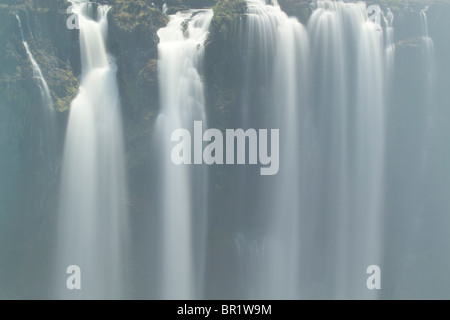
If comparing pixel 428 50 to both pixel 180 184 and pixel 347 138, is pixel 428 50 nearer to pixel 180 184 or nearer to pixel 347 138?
pixel 347 138

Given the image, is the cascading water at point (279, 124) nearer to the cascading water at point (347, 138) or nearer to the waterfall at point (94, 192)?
the cascading water at point (347, 138)

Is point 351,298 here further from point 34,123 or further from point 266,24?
point 34,123

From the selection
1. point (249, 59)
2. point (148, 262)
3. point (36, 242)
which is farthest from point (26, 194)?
point (249, 59)

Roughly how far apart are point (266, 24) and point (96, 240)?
425 inches

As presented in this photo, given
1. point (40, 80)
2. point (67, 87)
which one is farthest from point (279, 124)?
point (40, 80)

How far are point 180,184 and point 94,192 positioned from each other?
336 cm

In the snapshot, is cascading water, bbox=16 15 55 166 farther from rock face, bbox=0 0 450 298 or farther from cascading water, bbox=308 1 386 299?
cascading water, bbox=308 1 386 299

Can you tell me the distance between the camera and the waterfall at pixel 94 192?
27.6 metres

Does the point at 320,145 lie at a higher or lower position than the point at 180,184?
higher

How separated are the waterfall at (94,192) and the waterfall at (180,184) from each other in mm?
1735

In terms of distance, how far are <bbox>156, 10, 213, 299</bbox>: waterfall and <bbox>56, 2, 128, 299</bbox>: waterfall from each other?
173 centimetres

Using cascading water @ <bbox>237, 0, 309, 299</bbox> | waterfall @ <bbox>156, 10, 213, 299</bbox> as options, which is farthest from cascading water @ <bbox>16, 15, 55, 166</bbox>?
cascading water @ <bbox>237, 0, 309, 299</bbox>

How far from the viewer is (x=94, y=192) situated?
2770cm

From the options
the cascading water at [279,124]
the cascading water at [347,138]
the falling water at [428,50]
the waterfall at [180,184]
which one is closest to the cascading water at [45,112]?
the waterfall at [180,184]
